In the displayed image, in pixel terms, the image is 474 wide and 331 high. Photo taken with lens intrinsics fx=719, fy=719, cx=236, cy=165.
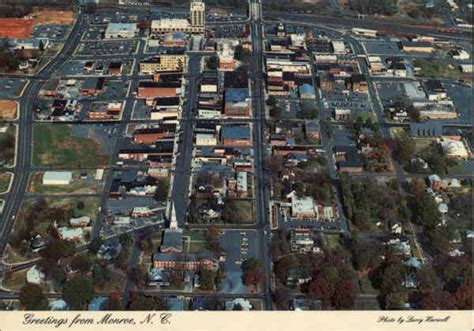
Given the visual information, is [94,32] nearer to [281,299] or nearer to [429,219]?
[429,219]

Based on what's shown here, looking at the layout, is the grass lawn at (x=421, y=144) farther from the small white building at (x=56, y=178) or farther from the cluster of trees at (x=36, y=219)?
the cluster of trees at (x=36, y=219)

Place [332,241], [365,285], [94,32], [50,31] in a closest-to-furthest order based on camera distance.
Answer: [365,285] < [332,241] < [50,31] < [94,32]

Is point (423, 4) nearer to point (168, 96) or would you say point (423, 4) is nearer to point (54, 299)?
point (168, 96)

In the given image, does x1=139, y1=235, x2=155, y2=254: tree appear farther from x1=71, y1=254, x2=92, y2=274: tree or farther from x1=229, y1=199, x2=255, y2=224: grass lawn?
x1=229, y1=199, x2=255, y2=224: grass lawn

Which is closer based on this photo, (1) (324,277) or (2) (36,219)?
(1) (324,277)

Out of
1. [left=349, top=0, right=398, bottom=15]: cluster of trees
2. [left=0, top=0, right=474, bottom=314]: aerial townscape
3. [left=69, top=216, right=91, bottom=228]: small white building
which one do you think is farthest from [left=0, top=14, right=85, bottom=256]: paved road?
Answer: [left=349, top=0, right=398, bottom=15]: cluster of trees

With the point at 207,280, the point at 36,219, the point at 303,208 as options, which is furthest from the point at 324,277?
the point at 36,219

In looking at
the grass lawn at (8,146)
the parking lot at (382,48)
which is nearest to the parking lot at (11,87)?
the grass lawn at (8,146)
